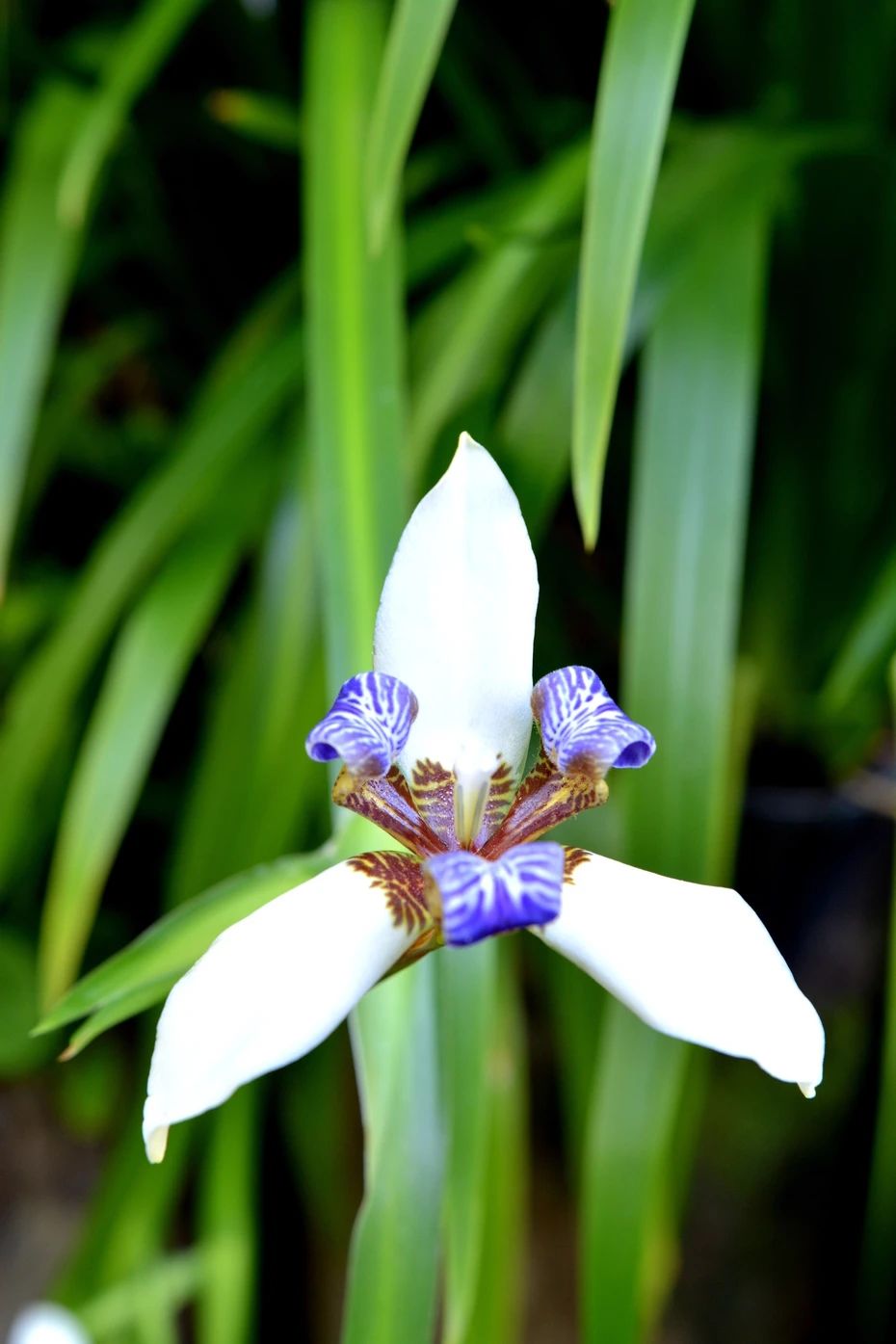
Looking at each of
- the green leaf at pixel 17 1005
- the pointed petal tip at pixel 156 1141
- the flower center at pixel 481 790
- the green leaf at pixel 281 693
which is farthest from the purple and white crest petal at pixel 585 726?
the green leaf at pixel 17 1005

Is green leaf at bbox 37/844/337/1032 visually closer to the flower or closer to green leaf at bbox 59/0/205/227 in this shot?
the flower

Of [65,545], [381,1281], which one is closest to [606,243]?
[381,1281]

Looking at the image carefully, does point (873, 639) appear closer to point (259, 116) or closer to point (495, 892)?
point (495, 892)

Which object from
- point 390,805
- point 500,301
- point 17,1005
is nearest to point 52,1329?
point 17,1005

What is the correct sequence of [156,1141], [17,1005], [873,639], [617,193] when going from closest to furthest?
[156,1141], [617,193], [873,639], [17,1005]

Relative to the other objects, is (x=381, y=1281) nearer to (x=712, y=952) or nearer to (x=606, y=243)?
(x=712, y=952)

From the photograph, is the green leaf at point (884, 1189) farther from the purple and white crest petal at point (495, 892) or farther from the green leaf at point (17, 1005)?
the green leaf at point (17, 1005)
